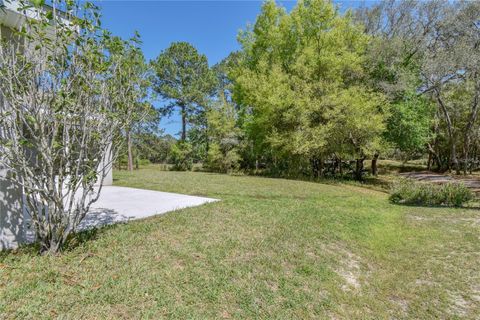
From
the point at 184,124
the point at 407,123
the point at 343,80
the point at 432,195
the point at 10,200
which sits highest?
the point at 343,80

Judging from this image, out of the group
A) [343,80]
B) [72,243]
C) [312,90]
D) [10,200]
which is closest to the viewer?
[10,200]

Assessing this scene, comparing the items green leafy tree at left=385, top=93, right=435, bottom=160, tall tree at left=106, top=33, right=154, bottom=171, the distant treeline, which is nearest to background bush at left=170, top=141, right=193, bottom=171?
the distant treeline

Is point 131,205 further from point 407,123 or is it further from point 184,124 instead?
point 184,124

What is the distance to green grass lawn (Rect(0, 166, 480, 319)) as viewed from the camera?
226cm

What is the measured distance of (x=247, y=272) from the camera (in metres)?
2.96

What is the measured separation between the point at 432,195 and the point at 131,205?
8214 millimetres

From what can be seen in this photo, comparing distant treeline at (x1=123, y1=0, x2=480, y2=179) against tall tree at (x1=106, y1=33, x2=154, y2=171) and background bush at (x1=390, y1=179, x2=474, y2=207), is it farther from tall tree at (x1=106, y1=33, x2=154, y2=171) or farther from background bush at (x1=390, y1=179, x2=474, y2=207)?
tall tree at (x1=106, y1=33, x2=154, y2=171)

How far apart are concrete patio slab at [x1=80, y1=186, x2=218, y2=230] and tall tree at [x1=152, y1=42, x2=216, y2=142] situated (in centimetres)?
1570

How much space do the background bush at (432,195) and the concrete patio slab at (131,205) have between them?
607 centimetres

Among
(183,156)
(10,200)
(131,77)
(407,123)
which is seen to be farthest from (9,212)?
(183,156)

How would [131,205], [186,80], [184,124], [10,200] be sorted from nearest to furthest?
[10,200] < [131,205] < [186,80] < [184,124]

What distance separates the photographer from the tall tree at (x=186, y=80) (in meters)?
21.2

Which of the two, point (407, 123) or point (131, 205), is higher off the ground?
point (407, 123)

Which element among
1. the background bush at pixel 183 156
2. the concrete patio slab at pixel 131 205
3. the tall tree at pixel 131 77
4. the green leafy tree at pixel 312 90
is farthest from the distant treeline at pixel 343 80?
the tall tree at pixel 131 77
